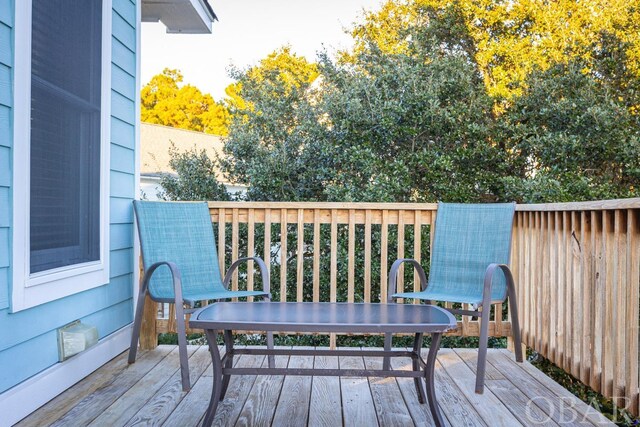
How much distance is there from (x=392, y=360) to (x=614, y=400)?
4.58 ft

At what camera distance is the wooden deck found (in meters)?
2.41

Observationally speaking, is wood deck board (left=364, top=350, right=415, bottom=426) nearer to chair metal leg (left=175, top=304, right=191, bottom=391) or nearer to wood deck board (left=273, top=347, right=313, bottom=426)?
wood deck board (left=273, top=347, right=313, bottom=426)

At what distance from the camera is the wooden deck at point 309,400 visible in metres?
2.41

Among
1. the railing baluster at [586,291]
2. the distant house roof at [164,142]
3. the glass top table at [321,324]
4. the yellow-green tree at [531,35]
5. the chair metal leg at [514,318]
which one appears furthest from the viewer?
the distant house roof at [164,142]

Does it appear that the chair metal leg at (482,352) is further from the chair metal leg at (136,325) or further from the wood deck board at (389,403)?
the chair metal leg at (136,325)

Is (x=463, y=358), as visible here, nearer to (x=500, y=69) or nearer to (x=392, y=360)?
(x=392, y=360)

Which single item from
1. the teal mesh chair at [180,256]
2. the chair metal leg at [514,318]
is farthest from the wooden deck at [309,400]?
the teal mesh chair at [180,256]

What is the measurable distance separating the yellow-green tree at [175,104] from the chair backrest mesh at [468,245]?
16781 millimetres

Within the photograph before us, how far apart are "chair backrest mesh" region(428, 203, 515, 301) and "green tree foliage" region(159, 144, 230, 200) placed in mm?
4062

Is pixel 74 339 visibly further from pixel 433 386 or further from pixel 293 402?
pixel 433 386

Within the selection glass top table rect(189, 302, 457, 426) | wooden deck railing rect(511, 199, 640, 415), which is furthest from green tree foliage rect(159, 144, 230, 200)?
glass top table rect(189, 302, 457, 426)

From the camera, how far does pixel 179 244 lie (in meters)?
3.46

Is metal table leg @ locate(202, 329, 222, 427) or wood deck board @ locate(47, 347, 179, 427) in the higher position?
metal table leg @ locate(202, 329, 222, 427)

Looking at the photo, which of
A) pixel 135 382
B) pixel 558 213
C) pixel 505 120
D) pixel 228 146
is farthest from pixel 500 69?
pixel 135 382
